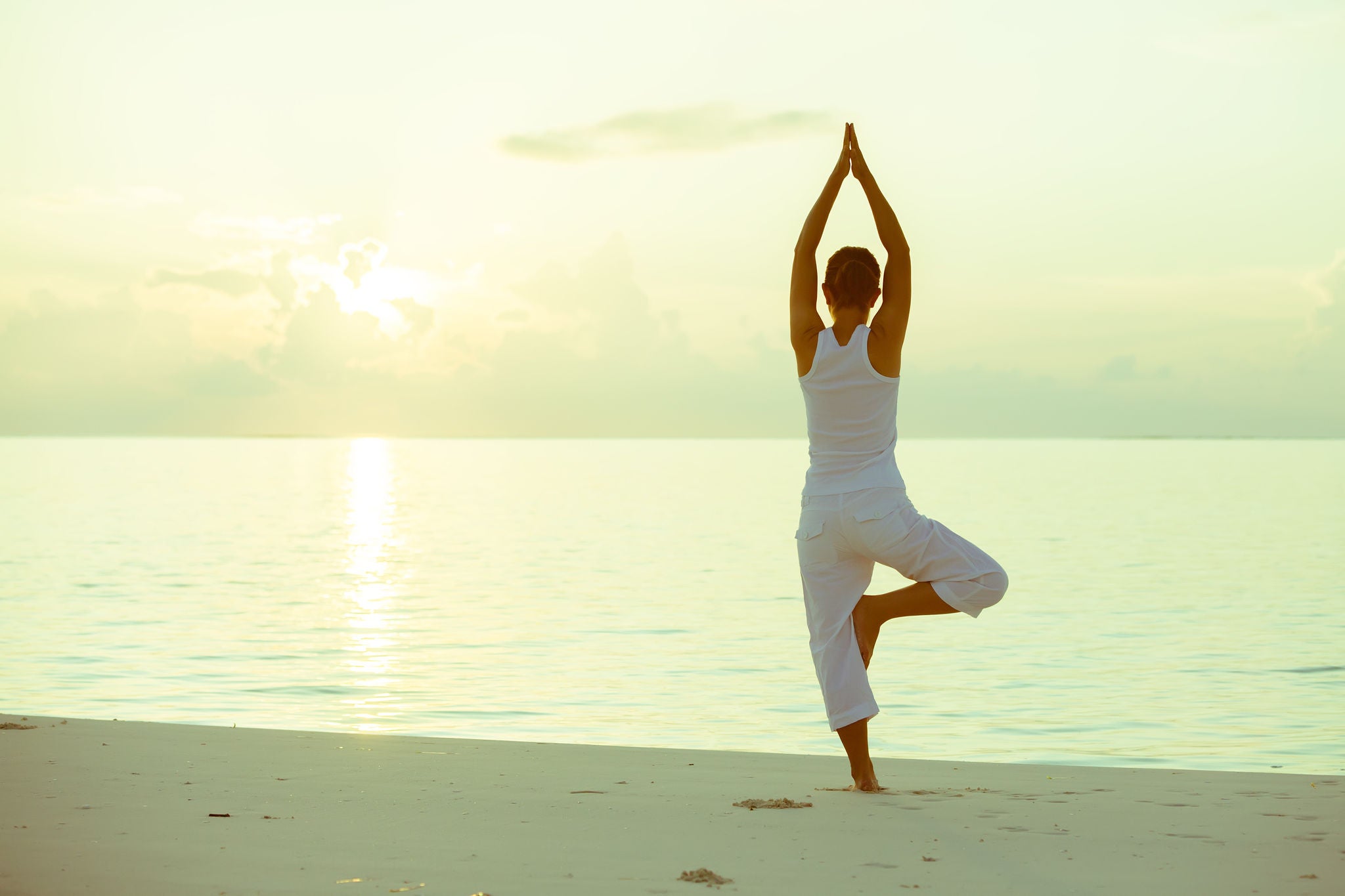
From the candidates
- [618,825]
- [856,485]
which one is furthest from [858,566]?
[618,825]

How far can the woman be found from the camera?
4598 mm

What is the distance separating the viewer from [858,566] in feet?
15.7

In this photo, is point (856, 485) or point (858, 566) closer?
point (856, 485)

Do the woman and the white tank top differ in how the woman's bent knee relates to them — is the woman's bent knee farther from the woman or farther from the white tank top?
the white tank top

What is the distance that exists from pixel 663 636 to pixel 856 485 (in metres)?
9.94

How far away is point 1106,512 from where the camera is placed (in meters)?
39.7

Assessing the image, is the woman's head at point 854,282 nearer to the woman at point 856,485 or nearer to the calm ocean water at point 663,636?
the woman at point 856,485

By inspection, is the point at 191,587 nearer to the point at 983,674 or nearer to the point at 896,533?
the point at 983,674

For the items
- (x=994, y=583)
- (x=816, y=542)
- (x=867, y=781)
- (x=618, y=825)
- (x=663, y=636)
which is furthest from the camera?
(x=663, y=636)

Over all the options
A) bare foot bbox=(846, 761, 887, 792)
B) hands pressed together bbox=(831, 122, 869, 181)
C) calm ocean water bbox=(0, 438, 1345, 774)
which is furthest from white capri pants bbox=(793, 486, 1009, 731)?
calm ocean water bbox=(0, 438, 1345, 774)

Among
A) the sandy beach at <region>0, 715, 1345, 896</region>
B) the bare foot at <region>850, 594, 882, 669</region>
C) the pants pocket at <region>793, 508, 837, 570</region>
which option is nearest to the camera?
the sandy beach at <region>0, 715, 1345, 896</region>

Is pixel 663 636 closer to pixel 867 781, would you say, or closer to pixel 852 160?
pixel 867 781

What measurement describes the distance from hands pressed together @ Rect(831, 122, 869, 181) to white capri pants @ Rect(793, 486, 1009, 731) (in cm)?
124

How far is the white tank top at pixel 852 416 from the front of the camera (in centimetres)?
464
